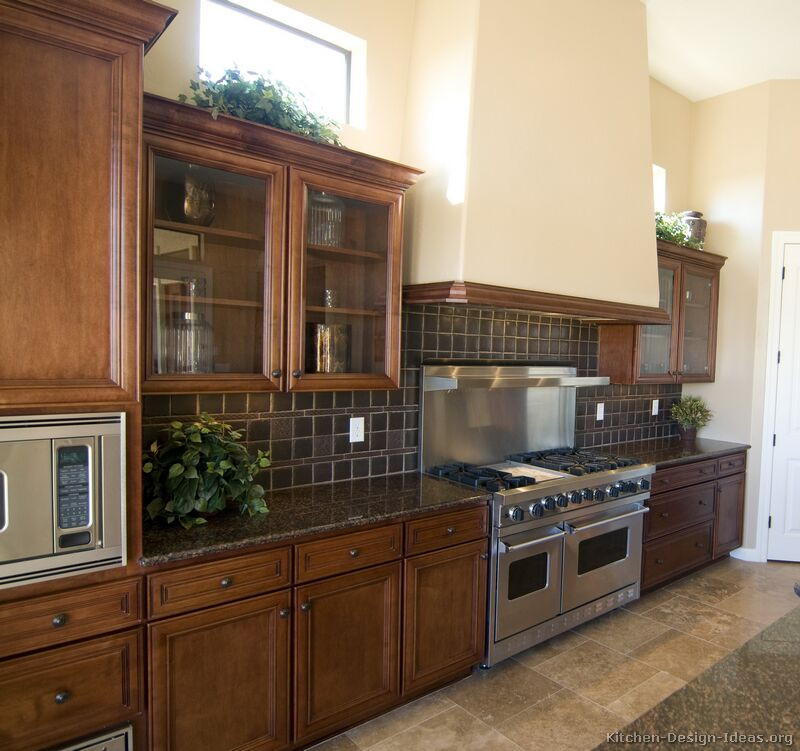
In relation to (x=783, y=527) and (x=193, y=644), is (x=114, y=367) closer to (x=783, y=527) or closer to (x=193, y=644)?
(x=193, y=644)

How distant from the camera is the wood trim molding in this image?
262 cm

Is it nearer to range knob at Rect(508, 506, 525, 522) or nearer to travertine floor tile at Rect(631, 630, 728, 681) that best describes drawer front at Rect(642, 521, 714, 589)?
travertine floor tile at Rect(631, 630, 728, 681)

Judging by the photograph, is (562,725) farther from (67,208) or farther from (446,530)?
(67,208)

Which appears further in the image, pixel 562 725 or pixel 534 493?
pixel 534 493

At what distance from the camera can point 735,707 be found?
1.00 meters

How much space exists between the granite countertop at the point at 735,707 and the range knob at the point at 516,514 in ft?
4.95

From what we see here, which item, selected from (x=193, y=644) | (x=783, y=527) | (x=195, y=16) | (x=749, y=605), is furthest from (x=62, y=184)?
(x=783, y=527)

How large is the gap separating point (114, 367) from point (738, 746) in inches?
64.7

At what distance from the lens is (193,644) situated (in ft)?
6.08

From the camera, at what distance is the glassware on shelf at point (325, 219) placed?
2.40m

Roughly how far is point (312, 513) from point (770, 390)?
3.86 metres

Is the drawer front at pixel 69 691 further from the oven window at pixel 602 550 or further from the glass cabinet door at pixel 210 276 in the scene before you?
the oven window at pixel 602 550

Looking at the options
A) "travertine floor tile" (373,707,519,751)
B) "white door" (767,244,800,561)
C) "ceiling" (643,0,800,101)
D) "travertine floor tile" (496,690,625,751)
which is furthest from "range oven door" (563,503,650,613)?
"ceiling" (643,0,800,101)

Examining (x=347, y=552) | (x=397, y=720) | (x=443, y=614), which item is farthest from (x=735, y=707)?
(x=397, y=720)
